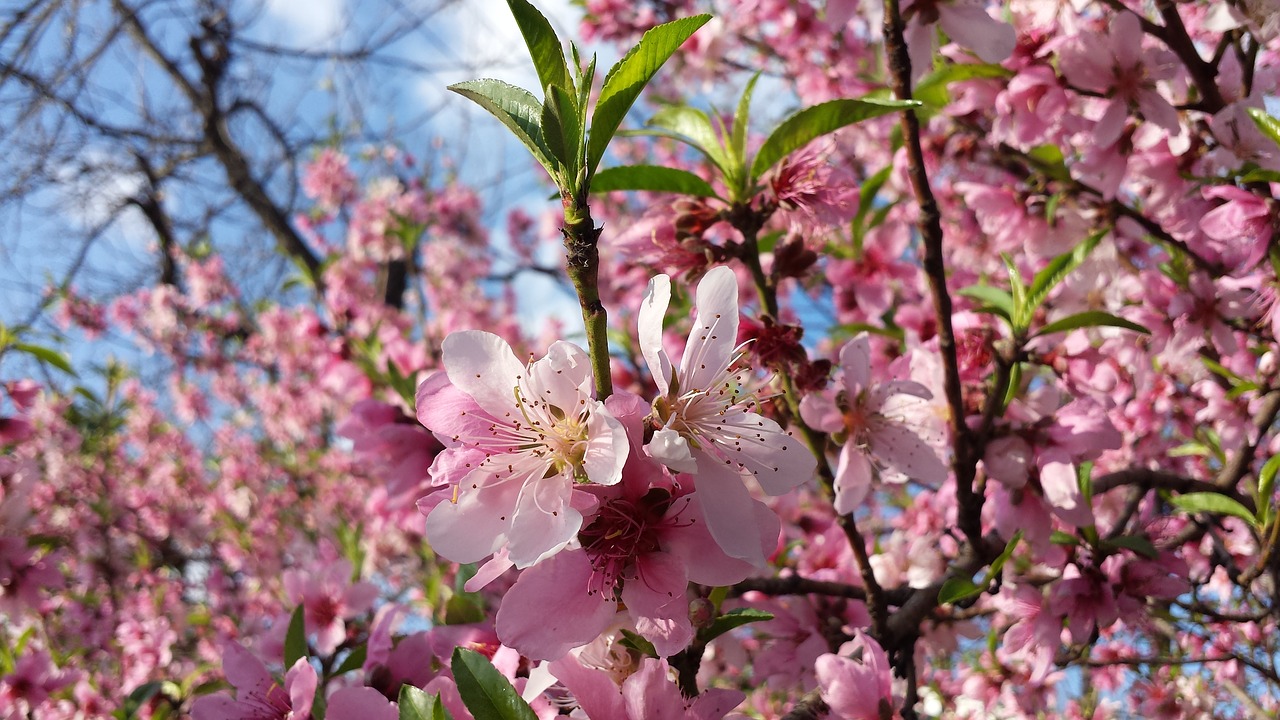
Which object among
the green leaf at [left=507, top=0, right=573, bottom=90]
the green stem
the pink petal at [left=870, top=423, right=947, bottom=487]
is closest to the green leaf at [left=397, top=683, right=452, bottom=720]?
the green stem

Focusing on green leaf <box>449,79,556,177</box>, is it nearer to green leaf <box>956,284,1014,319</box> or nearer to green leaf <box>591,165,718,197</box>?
green leaf <box>591,165,718,197</box>

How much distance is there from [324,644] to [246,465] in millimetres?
5308

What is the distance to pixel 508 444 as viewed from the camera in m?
0.76

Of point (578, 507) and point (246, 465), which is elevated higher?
point (578, 507)

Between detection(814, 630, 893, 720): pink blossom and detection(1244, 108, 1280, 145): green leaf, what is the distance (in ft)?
3.61

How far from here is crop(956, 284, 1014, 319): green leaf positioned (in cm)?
126

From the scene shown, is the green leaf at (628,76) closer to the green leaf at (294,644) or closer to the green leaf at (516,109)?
the green leaf at (516,109)

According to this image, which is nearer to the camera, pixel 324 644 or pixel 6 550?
pixel 324 644

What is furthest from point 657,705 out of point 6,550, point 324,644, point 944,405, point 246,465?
point 246,465

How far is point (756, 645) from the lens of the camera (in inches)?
93.2

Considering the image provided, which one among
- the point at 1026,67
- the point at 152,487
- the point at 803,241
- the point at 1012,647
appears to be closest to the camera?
the point at 803,241

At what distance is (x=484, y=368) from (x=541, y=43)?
31 cm

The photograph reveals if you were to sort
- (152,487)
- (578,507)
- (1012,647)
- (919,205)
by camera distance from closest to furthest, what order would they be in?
(578,507), (919,205), (1012,647), (152,487)

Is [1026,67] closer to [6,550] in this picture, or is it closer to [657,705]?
[657,705]
